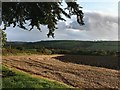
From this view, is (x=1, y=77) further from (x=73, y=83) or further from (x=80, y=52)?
(x=80, y=52)

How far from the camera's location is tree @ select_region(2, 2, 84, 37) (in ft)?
63.9

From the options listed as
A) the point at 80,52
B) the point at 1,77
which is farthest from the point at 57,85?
the point at 80,52

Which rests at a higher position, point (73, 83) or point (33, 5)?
point (33, 5)

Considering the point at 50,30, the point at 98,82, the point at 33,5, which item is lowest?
the point at 98,82

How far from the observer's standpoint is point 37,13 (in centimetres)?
1970

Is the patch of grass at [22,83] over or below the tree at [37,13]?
below

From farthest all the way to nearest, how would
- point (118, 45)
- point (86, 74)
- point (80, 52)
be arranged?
1. point (118, 45)
2. point (80, 52)
3. point (86, 74)

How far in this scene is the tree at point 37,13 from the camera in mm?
19469

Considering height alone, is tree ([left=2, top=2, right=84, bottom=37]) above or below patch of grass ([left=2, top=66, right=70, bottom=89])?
above

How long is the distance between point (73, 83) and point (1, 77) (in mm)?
4611

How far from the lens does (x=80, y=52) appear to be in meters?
54.9

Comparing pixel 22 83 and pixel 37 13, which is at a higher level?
pixel 37 13

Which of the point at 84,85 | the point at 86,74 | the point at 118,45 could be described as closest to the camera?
the point at 84,85

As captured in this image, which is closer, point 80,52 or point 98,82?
point 98,82
